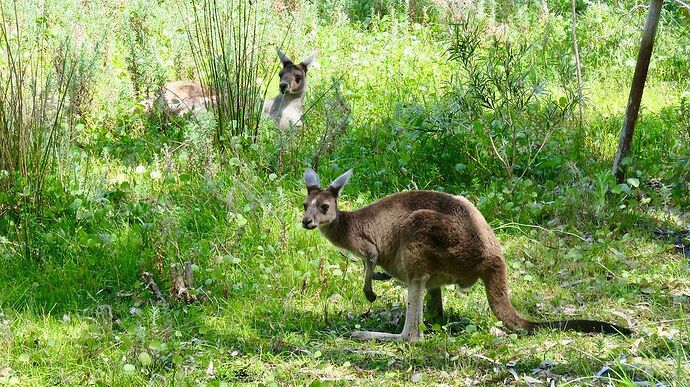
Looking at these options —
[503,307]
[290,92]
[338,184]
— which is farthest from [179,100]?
[503,307]

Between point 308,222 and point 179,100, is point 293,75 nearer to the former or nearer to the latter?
point 179,100

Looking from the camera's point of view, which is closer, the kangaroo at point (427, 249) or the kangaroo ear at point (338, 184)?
the kangaroo at point (427, 249)

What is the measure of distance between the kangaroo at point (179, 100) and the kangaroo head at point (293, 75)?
2.63ft

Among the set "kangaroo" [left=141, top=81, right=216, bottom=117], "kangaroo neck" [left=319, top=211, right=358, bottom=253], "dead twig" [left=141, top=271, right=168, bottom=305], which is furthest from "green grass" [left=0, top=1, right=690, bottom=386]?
"kangaroo neck" [left=319, top=211, right=358, bottom=253]

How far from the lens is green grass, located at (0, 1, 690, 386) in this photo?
17.3 feet

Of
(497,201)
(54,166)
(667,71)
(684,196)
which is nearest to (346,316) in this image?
(497,201)

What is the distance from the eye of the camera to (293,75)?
941cm

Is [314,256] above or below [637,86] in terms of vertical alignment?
below

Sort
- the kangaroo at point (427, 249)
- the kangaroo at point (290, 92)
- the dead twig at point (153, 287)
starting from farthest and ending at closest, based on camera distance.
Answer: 1. the kangaroo at point (290, 92)
2. the dead twig at point (153, 287)
3. the kangaroo at point (427, 249)

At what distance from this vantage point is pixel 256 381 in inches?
205

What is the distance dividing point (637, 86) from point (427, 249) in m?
3.02

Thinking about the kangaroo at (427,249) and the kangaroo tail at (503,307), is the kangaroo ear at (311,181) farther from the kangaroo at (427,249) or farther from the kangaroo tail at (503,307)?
the kangaroo tail at (503,307)

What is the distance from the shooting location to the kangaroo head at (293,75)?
9391 mm

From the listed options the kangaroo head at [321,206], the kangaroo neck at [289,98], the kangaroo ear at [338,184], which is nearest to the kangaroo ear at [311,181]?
the kangaroo head at [321,206]
